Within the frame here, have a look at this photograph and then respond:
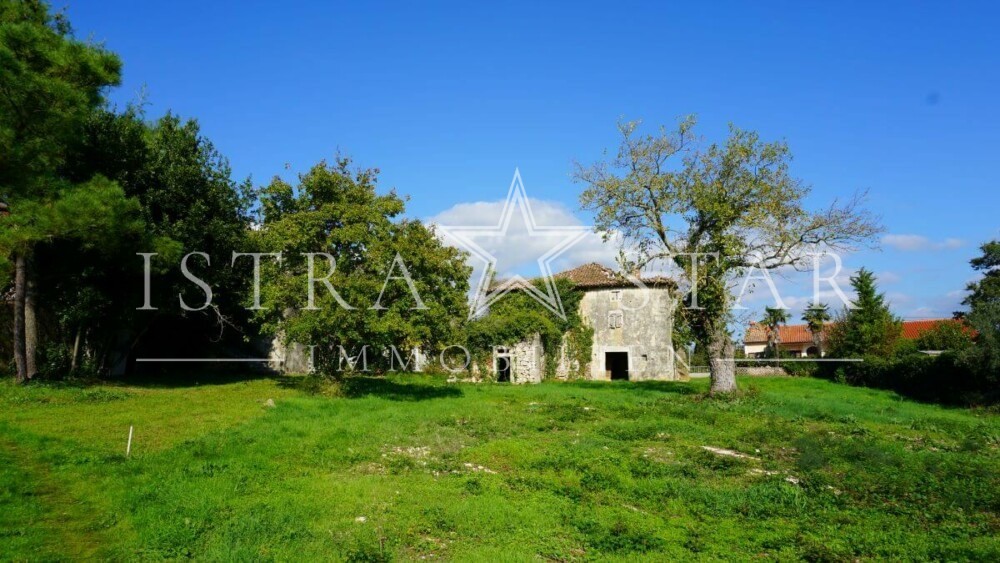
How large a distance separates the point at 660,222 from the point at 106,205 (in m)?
19.2

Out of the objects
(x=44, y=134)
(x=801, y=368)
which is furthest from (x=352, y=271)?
(x=801, y=368)

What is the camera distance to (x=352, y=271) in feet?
69.1

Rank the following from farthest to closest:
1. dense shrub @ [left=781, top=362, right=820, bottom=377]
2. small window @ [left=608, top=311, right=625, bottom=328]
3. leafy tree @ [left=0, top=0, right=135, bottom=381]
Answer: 1. dense shrub @ [left=781, top=362, right=820, bottom=377]
2. small window @ [left=608, top=311, right=625, bottom=328]
3. leafy tree @ [left=0, top=0, right=135, bottom=381]

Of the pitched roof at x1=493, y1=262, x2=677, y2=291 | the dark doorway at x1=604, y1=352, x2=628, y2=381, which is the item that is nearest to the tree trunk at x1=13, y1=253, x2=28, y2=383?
the pitched roof at x1=493, y1=262, x2=677, y2=291

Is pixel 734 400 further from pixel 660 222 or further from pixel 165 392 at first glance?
pixel 165 392

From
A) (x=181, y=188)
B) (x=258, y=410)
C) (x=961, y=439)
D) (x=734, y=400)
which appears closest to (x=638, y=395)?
(x=734, y=400)

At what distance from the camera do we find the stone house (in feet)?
117

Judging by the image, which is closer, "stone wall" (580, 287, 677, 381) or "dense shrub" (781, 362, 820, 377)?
"stone wall" (580, 287, 677, 381)

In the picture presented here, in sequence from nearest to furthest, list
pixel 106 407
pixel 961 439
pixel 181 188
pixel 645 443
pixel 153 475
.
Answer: pixel 153 475 → pixel 645 443 → pixel 961 439 → pixel 106 407 → pixel 181 188

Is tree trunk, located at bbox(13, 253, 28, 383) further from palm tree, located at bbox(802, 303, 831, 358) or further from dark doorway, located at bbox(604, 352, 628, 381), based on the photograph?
palm tree, located at bbox(802, 303, 831, 358)

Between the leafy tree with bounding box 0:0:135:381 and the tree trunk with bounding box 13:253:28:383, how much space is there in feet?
0.32

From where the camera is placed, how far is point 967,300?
44.3m

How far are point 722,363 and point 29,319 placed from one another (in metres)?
24.7

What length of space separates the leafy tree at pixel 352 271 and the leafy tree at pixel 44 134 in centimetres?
504
